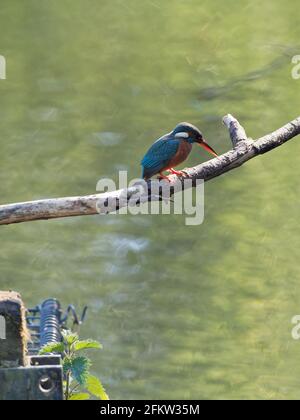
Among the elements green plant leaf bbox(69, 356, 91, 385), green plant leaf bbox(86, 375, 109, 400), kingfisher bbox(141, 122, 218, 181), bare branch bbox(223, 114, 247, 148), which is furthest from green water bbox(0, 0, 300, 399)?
green plant leaf bbox(69, 356, 91, 385)

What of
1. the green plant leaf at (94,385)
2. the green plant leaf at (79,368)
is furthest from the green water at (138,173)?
the green plant leaf at (79,368)

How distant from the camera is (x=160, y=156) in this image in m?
3.59

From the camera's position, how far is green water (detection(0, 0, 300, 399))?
15.0 feet

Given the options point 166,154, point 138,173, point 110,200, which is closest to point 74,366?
point 110,200

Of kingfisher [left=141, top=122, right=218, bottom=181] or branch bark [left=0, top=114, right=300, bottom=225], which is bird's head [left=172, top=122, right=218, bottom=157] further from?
branch bark [left=0, top=114, right=300, bottom=225]

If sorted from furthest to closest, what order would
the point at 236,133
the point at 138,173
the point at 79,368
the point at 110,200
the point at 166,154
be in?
the point at 138,173 → the point at 166,154 → the point at 236,133 → the point at 110,200 → the point at 79,368

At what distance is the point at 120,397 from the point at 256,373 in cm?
55

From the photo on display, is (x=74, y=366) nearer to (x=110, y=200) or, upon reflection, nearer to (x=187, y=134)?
(x=110, y=200)

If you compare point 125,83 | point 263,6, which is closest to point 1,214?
point 125,83

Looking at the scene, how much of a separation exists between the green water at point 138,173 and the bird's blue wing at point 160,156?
1.10m

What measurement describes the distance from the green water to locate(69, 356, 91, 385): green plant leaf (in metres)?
1.71

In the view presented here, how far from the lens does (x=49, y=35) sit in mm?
6875

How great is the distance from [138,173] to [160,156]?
5.62ft
